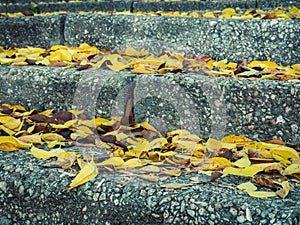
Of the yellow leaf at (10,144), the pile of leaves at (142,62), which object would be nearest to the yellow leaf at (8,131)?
the yellow leaf at (10,144)

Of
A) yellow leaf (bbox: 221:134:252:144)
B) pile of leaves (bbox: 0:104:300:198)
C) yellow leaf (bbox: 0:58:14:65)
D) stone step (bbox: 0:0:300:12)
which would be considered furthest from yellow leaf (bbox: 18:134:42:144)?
stone step (bbox: 0:0:300:12)

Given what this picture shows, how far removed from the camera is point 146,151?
5.30 feet

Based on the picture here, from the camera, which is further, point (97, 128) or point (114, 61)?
point (114, 61)

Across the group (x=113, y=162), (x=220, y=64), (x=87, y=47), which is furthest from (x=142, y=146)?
(x=87, y=47)

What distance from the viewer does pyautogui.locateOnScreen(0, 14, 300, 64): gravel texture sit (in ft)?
6.73

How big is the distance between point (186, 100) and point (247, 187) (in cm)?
54

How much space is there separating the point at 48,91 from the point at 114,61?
292 millimetres

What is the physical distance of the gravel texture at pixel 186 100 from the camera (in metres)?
1.69

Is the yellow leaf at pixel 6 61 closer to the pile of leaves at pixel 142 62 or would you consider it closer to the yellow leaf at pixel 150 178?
the pile of leaves at pixel 142 62

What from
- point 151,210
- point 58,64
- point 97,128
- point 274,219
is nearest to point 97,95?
point 97,128

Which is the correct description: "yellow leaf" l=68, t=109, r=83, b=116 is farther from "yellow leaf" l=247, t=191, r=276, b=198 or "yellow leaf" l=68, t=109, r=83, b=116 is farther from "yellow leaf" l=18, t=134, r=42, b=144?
"yellow leaf" l=247, t=191, r=276, b=198

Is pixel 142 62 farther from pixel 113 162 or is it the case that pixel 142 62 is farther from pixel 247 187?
pixel 247 187

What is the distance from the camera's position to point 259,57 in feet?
A: 6.86

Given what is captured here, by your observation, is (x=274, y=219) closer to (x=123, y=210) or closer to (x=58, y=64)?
(x=123, y=210)
